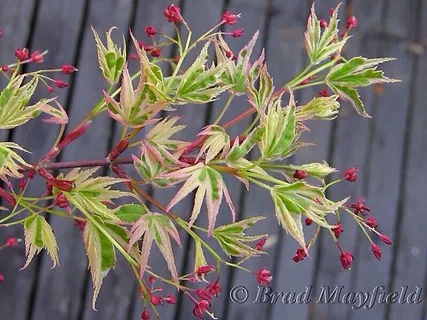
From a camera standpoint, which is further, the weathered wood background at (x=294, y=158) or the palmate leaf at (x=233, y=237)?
the weathered wood background at (x=294, y=158)

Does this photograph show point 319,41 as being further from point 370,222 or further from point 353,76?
point 370,222

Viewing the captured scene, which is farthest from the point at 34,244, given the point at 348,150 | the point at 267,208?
the point at 348,150

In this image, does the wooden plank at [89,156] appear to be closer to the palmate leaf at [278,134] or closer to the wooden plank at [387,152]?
the wooden plank at [387,152]

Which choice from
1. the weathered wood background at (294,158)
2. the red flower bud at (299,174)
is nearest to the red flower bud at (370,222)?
the red flower bud at (299,174)

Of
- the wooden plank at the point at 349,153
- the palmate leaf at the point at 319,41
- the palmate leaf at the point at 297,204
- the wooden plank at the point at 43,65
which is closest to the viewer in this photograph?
the palmate leaf at the point at 297,204

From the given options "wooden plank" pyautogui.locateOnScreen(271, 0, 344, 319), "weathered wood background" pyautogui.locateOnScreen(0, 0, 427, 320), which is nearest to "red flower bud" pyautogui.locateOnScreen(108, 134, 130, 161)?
"weathered wood background" pyautogui.locateOnScreen(0, 0, 427, 320)

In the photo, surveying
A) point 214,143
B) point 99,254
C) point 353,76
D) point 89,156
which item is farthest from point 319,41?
point 89,156
